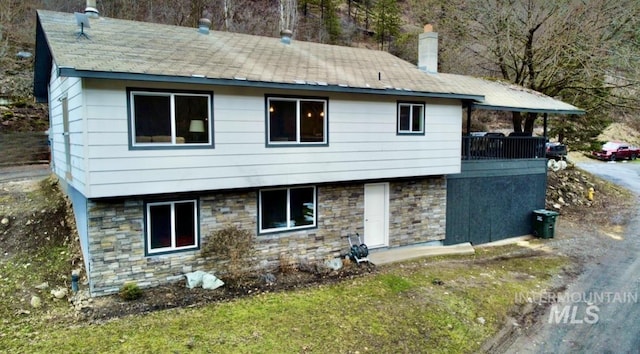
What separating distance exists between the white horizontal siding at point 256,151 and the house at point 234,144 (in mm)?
27

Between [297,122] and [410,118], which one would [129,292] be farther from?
[410,118]

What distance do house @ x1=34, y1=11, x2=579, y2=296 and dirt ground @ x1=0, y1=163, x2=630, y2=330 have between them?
19.7 inches

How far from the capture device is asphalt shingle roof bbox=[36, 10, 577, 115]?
7.51m

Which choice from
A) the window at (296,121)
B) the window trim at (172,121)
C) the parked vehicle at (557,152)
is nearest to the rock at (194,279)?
the window trim at (172,121)

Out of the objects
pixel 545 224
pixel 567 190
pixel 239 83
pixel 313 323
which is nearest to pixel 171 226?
pixel 239 83

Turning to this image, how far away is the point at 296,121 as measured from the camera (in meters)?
9.45

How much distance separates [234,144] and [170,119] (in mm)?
1412

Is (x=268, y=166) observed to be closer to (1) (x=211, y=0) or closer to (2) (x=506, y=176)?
(2) (x=506, y=176)

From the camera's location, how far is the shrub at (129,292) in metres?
7.63

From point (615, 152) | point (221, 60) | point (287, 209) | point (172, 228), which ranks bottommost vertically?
point (172, 228)

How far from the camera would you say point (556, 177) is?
2088 cm

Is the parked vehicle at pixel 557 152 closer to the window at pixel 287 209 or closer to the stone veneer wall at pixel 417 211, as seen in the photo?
the stone veneer wall at pixel 417 211

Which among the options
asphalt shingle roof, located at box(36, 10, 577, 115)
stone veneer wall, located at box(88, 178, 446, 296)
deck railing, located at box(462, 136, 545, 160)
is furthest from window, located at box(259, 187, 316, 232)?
deck railing, located at box(462, 136, 545, 160)

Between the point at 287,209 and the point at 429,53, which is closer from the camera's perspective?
the point at 287,209
